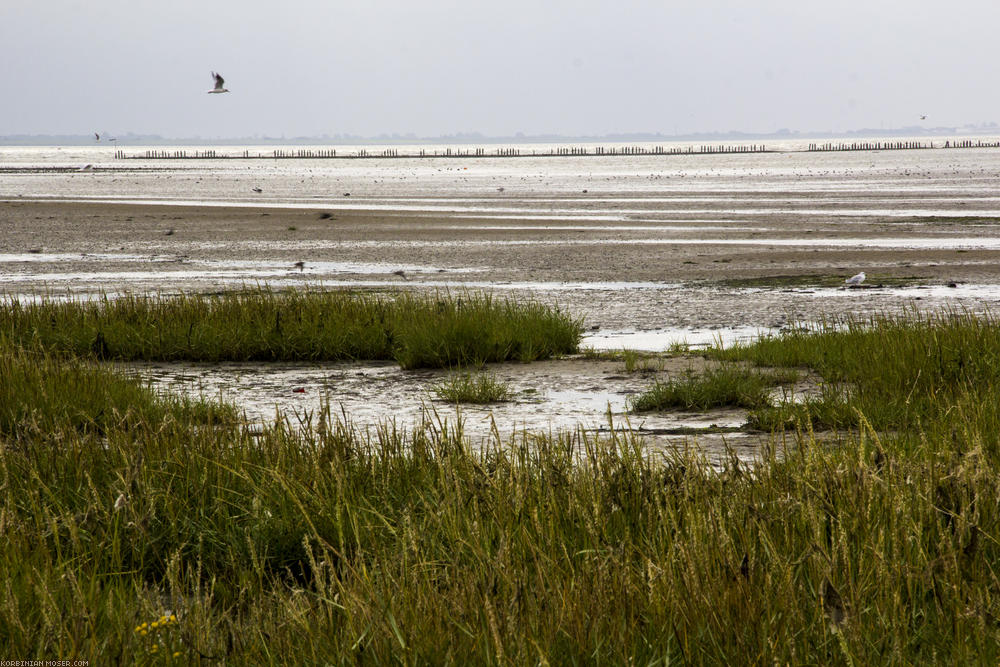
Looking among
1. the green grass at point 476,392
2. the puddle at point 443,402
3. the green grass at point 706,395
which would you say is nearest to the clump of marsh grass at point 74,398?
the puddle at point 443,402

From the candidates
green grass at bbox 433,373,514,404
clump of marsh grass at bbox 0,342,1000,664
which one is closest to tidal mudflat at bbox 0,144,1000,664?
clump of marsh grass at bbox 0,342,1000,664

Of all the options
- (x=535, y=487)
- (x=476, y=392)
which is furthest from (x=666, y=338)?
(x=535, y=487)

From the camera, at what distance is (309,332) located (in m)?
10.2

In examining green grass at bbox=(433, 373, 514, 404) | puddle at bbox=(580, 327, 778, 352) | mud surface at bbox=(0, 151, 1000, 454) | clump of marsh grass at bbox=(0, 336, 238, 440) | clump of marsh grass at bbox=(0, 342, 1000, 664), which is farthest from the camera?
puddle at bbox=(580, 327, 778, 352)

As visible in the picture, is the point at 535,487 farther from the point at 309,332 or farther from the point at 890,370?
the point at 309,332

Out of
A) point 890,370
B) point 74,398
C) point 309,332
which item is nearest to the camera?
point 74,398

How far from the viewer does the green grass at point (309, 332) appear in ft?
32.1

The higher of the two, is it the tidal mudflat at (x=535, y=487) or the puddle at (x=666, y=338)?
the tidal mudflat at (x=535, y=487)

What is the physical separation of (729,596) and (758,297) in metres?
12.4

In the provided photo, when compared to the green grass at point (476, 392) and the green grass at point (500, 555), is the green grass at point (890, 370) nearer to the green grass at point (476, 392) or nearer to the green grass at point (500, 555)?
the green grass at point (500, 555)

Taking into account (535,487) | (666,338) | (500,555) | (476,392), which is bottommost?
(666,338)

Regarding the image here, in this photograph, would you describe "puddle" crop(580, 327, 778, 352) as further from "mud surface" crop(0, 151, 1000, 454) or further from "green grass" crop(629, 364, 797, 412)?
"green grass" crop(629, 364, 797, 412)

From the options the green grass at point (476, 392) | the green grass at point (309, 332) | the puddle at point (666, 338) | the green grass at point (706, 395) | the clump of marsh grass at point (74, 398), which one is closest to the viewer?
the clump of marsh grass at point (74, 398)

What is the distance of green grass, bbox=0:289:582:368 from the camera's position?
977cm
